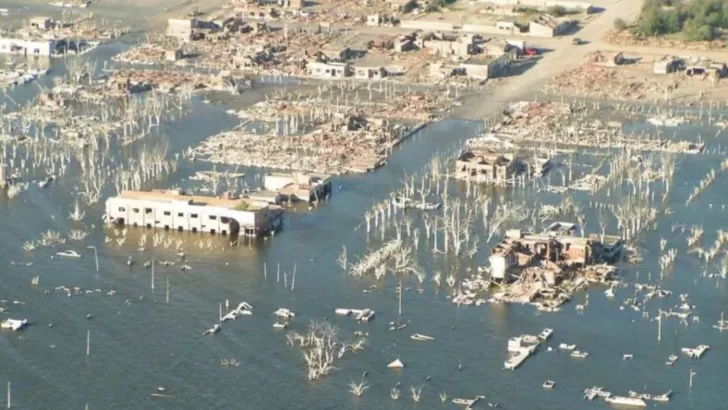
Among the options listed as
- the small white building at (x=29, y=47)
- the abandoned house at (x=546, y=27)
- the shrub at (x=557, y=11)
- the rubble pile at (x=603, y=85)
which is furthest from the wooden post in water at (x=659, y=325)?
the shrub at (x=557, y=11)

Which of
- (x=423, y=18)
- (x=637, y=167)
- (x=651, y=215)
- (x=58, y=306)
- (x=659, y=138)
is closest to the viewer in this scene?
(x=58, y=306)

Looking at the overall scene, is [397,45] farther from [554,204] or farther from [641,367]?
[641,367]

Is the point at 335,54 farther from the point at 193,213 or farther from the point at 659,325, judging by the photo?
the point at 659,325

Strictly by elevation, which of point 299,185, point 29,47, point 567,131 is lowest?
point 299,185

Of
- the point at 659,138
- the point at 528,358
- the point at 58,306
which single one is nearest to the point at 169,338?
the point at 58,306

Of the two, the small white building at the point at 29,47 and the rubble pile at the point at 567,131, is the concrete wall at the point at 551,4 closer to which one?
the rubble pile at the point at 567,131

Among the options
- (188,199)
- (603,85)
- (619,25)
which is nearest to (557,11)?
(619,25)
